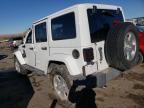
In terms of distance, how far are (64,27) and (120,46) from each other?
145 cm

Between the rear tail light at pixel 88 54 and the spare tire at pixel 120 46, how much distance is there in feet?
1.16

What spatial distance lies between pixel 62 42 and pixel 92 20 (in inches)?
36.7

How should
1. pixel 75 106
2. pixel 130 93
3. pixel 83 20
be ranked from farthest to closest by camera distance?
1. pixel 130 93
2. pixel 75 106
3. pixel 83 20

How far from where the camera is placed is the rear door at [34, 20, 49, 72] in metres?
5.88

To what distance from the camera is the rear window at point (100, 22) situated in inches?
179

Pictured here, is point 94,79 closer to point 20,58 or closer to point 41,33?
point 41,33

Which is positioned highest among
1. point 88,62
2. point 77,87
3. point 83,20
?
point 83,20

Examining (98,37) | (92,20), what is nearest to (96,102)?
(98,37)

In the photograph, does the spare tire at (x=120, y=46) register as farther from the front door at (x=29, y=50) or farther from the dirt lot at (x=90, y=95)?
the front door at (x=29, y=50)

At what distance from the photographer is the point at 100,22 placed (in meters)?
4.77

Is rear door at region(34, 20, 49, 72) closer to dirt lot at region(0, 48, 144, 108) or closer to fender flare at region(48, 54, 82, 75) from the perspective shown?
dirt lot at region(0, 48, 144, 108)

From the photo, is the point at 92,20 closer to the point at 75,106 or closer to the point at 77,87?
the point at 77,87

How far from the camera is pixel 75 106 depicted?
497 cm

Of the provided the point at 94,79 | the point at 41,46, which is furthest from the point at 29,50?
the point at 94,79
